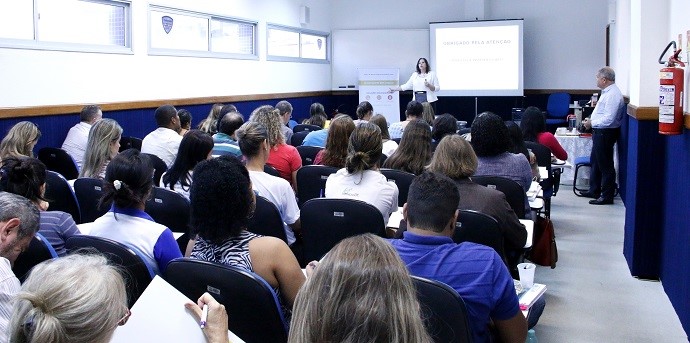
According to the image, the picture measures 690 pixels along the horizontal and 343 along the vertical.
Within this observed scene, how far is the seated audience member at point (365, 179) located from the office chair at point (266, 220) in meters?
0.45

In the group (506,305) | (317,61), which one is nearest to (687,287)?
(506,305)

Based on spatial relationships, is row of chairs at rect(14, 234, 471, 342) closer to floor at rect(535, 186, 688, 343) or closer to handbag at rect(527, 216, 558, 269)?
floor at rect(535, 186, 688, 343)

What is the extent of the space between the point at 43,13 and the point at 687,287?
19.8 ft

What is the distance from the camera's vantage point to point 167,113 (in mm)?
6176

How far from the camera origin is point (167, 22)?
840 cm

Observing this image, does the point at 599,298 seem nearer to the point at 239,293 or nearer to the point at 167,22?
the point at 239,293

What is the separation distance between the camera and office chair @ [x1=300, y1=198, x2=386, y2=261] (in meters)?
3.23

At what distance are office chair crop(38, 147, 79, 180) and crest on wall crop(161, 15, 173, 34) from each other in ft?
10.4

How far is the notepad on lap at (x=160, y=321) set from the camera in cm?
167

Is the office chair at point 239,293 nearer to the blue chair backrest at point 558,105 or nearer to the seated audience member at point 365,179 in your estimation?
the seated audience member at point 365,179

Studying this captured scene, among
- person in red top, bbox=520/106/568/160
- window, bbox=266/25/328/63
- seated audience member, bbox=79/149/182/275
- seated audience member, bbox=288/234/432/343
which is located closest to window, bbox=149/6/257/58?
window, bbox=266/25/328/63

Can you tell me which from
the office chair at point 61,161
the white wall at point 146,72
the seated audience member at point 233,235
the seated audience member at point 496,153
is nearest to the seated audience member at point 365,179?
the seated audience member at point 496,153

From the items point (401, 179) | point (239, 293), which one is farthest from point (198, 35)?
point (239, 293)

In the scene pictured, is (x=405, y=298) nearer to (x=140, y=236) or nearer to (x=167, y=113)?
(x=140, y=236)
